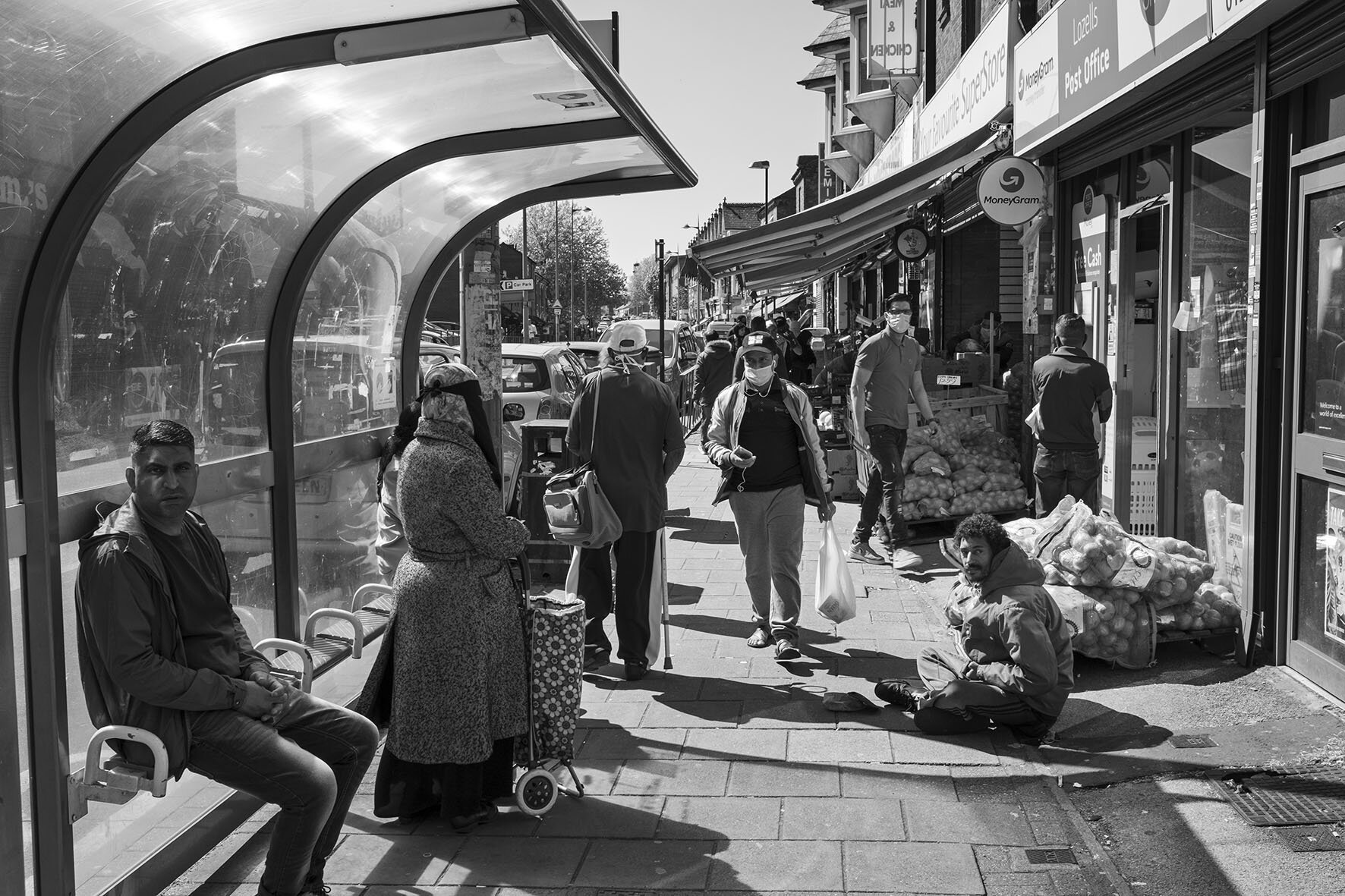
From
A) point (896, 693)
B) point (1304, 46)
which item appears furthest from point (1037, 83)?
point (896, 693)

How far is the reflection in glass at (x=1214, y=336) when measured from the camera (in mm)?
6824

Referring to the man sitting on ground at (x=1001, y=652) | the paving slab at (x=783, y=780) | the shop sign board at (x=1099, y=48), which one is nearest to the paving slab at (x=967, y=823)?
the paving slab at (x=783, y=780)

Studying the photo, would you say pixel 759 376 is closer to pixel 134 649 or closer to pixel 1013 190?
pixel 134 649

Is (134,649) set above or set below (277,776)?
above

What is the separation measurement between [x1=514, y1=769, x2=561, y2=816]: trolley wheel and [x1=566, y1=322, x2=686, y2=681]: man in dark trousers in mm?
1855

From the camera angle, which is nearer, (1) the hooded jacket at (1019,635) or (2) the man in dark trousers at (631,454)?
(1) the hooded jacket at (1019,635)

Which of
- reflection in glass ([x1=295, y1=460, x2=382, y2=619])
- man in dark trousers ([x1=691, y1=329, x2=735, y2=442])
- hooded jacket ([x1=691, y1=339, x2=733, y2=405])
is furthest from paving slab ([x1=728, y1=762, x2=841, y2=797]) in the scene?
hooded jacket ([x1=691, y1=339, x2=733, y2=405])

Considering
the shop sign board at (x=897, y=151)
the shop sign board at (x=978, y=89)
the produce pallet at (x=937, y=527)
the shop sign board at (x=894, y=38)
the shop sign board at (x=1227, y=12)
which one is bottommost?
the produce pallet at (x=937, y=527)

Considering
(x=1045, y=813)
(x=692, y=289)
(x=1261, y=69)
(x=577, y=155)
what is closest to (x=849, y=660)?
(x=1045, y=813)

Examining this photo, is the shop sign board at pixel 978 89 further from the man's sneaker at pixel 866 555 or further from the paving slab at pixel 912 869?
the paving slab at pixel 912 869

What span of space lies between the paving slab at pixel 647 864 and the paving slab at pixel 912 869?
49 cm

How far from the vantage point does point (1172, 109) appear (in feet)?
24.8

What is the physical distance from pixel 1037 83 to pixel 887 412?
10.1ft

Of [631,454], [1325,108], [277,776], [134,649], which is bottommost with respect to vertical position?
[277,776]
